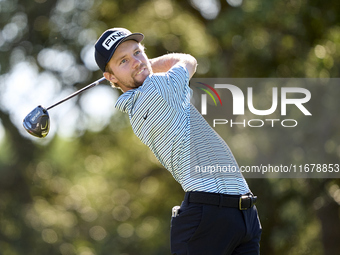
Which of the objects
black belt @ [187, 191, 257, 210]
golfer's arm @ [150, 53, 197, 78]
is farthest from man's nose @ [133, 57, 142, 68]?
black belt @ [187, 191, 257, 210]

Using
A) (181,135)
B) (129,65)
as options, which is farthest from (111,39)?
(181,135)

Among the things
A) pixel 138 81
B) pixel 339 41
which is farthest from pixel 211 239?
pixel 339 41

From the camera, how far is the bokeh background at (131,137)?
8.73 m

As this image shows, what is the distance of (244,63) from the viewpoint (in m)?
9.10

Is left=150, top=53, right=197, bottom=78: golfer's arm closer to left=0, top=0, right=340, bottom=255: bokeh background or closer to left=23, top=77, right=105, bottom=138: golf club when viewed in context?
left=23, top=77, right=105, bottom=138: golf club

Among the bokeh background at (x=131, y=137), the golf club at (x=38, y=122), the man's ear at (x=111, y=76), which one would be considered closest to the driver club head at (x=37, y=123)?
the golf club at (x=38, y=122)

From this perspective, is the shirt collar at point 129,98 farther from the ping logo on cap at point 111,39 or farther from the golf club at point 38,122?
the golf club at point 38,122

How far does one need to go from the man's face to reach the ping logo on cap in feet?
0.15

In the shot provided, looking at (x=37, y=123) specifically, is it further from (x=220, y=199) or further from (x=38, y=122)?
(x=220, y=199)

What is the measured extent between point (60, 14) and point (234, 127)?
3.48 metres

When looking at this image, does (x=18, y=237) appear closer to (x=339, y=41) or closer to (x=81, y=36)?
(x=81, y=36)

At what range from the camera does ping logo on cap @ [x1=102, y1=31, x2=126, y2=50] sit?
2936mm

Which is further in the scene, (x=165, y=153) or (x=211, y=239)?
(x=165, y=153)

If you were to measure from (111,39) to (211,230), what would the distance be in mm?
1056
